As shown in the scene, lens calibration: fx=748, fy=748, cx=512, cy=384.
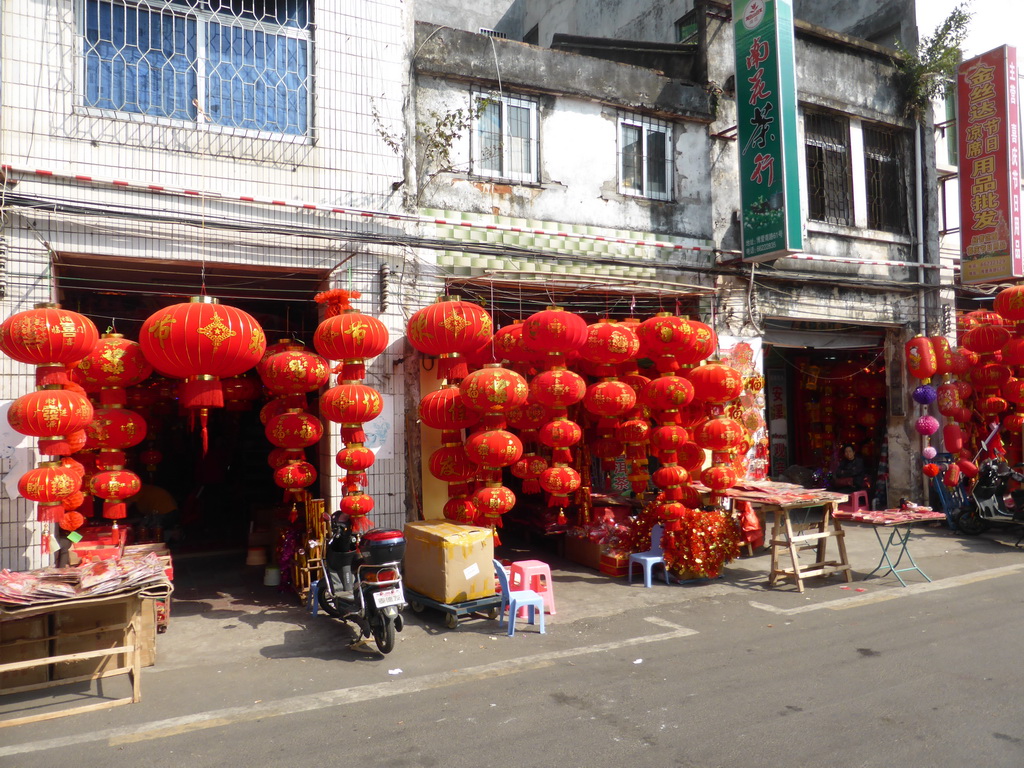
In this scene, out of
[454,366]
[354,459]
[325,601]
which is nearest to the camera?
[325,601]

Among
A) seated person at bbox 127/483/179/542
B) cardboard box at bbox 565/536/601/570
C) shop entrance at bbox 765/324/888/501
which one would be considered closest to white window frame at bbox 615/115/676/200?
cardboard box at bbox 565/536/601/570

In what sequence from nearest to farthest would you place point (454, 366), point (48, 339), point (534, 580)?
1. point (48, 339)
2. point (534, 580)
3. point (454, 366)

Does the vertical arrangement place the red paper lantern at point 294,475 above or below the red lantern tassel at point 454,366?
below

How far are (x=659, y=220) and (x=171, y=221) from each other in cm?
716

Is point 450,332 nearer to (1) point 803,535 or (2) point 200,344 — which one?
(2) point 200,344

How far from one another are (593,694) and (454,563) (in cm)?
237

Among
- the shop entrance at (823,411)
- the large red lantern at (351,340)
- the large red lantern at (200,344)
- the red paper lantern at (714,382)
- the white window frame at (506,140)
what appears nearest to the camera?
the large red lantern at (200,344)

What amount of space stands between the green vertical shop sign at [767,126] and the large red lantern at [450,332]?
5.26 metres

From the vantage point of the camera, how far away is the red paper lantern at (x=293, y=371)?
8016 millimetres

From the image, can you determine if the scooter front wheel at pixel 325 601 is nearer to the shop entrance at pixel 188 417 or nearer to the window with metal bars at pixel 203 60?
the shop entrance at pixel 188 417

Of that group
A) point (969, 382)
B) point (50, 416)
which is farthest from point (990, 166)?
point (50, 416)

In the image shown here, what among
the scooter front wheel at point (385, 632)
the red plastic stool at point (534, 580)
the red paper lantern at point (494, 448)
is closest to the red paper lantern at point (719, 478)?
the red plastic stool at point (534, 580)

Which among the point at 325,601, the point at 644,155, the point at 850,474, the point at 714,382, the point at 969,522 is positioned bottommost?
the point at 969,522

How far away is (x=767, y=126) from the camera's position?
11.1 metres
